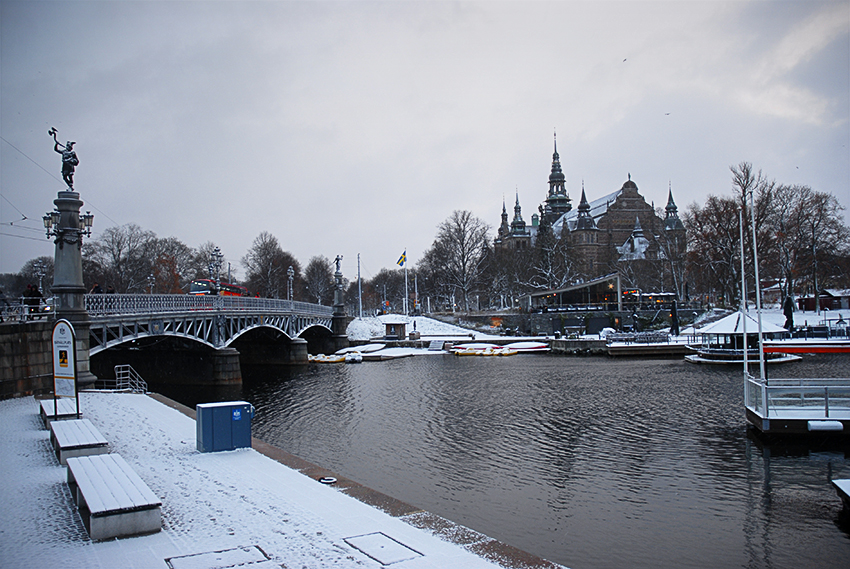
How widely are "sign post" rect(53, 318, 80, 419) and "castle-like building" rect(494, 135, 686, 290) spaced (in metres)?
83.7

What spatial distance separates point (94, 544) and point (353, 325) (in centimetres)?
6679

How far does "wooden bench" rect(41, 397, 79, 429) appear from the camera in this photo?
562 inches

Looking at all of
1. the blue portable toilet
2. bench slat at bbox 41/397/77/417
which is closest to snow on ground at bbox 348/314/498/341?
bench slat at bbox 41/397/77/417

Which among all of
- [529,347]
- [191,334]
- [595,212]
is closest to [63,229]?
[191,334]

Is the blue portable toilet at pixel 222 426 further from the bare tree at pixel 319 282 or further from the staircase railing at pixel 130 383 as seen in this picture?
the bare tree at pixel 319 282

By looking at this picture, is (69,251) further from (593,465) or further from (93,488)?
(593,465)

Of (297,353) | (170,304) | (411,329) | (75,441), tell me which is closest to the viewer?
(75,441)

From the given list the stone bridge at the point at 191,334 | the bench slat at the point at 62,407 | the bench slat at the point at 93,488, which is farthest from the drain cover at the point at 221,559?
the stone bridge at the point at 191,334

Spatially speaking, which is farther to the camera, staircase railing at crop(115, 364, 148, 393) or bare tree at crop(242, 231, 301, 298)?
bare tree at crop(242, 231, 301, 298)

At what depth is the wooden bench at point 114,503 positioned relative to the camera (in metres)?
7.44

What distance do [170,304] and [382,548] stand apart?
2674cm

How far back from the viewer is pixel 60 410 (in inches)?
589

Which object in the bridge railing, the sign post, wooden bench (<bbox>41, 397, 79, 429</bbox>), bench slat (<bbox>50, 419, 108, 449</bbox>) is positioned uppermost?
the bridge railing

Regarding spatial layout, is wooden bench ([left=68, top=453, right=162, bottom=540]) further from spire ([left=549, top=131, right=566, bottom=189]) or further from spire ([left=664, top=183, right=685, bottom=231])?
spire ([left=549, top=131, right=566, bottom=189])
